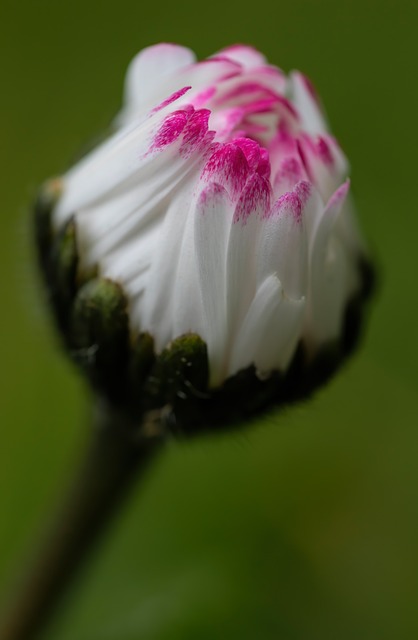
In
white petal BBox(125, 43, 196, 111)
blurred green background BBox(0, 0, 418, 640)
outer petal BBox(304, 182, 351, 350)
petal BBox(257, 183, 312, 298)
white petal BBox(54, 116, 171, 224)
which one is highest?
white petal BBox(125, 43, 196, 111)

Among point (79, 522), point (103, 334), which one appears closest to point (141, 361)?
point (103, 334)

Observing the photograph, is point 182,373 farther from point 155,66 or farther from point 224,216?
point 155,66

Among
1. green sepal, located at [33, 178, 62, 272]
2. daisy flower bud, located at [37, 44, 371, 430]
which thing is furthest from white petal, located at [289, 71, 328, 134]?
green sepal, located at [33, 178, 62, 272]

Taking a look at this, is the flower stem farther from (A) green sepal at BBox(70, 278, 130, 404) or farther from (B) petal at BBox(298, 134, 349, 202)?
(B) petal at BBox(298, 134, 349, 202)

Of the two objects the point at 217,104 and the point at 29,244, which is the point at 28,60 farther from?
the point at 217,104

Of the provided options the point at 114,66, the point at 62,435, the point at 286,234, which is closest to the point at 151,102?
the point at 286,234

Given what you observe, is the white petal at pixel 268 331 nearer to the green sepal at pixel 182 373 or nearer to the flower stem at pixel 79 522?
the green sepal at pixel 182 373
